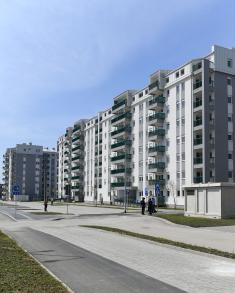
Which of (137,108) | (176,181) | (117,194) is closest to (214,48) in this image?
(176,181)

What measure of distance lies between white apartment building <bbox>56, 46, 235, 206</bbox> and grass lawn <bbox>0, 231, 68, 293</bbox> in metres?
46.7

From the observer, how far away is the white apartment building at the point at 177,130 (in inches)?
2872

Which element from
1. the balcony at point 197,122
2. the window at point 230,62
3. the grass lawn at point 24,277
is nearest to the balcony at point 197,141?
the balcony at point 197,122

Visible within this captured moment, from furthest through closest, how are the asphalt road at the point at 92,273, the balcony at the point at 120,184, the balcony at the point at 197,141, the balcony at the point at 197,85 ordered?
1. the balcony at the point at 120,184
2. the balcony at the point at 197,85
3. the balcony at the point at 197,141
4. the asphalt road at the point at 92,273

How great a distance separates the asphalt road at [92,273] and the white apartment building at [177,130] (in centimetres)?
4435

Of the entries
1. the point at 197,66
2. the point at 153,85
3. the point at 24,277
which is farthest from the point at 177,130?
the point at 24,277

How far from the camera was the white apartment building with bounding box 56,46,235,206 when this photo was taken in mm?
72938

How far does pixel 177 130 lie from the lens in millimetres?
80375

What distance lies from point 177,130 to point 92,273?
7004 cm

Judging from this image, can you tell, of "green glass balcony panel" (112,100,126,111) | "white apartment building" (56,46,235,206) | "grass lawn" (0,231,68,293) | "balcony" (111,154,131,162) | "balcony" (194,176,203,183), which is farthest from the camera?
"green glass balcony panel" (112,100,126,111)

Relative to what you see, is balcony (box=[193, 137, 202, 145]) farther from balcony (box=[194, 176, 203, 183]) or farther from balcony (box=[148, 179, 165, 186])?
balcony (box=[148, 179, 165, 186])

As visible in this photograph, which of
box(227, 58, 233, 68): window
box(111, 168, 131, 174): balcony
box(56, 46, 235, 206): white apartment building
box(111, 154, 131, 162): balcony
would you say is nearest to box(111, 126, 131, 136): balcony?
box(56, 46, 235, 206): white apartment building

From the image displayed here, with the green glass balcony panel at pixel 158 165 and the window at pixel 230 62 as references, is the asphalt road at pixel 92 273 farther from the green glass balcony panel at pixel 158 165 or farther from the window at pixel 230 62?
the green glass balcony panel at pixel 158 165

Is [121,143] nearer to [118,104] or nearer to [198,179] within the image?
[118,104]
